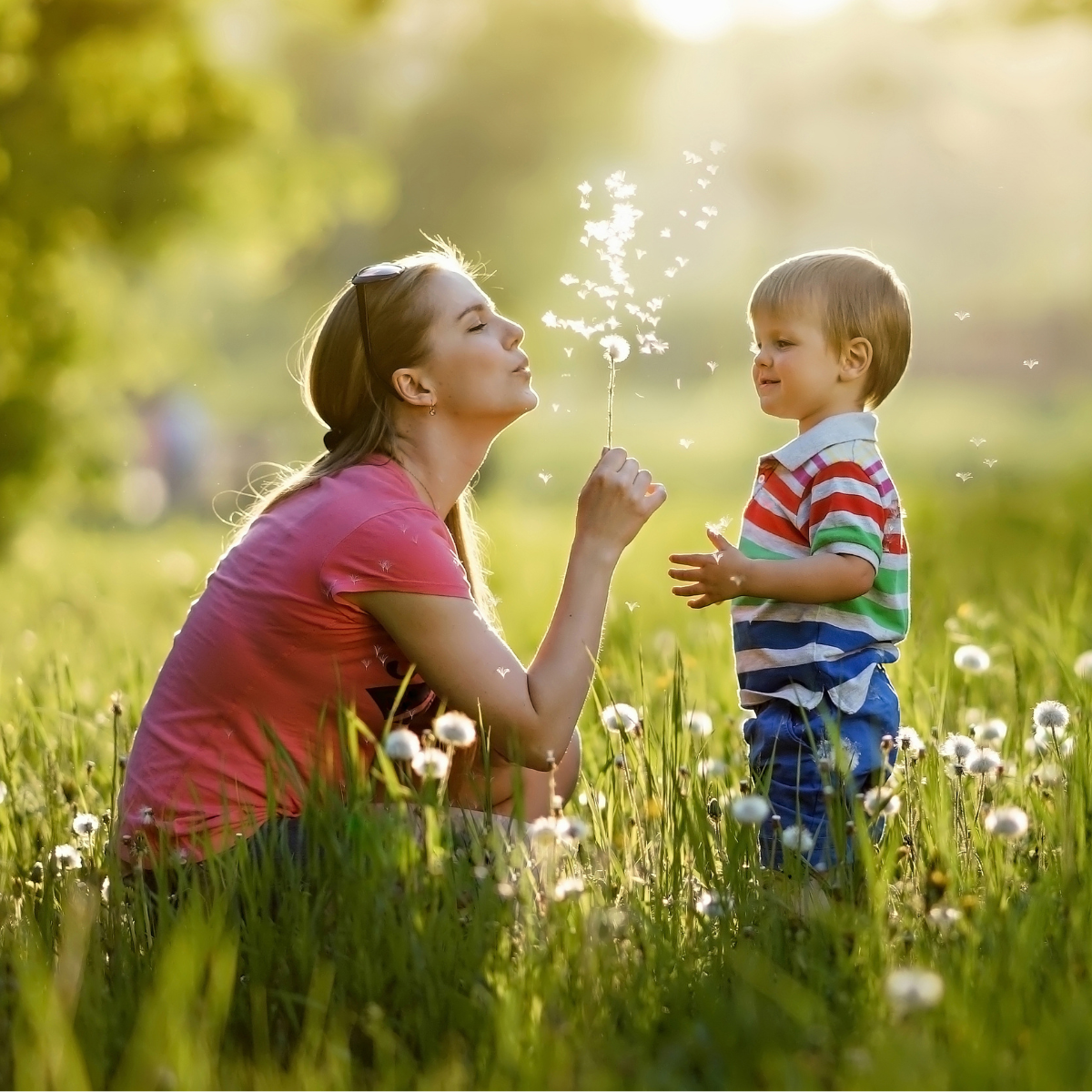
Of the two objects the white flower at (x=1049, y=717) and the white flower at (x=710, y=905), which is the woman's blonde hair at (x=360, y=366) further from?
the white flower at (x=1049, y=717)

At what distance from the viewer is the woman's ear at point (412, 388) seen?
3027 millimetres

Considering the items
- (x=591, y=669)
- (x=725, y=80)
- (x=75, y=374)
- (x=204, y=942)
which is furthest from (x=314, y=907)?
(x=725, y=80)

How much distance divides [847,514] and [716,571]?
29 centimetres

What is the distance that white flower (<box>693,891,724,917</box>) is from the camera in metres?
2.28

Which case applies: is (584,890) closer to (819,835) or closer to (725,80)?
(819,835)

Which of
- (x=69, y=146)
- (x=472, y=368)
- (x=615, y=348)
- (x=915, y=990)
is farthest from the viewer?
(x=69, y=146)

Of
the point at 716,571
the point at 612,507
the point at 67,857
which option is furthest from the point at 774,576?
the point at 67,857

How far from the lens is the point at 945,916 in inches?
84.0

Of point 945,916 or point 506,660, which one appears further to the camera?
point 506,660

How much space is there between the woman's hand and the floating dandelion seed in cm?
30

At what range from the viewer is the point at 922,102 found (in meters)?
35.6

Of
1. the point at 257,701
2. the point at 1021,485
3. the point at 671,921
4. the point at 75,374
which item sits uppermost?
the point at 75,374

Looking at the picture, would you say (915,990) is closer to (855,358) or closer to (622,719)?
(622,719)

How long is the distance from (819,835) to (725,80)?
3277 centimetres
